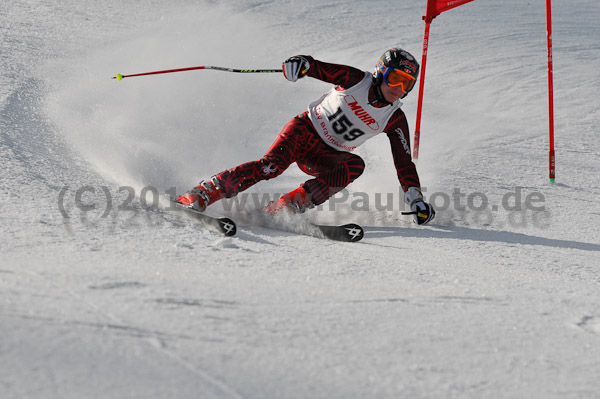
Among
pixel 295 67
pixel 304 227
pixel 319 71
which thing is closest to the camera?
pixel 304 227

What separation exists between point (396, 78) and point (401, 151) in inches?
17.8

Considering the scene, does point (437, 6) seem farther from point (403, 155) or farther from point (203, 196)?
point (203, 196)

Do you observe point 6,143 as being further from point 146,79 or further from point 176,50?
point 176,50

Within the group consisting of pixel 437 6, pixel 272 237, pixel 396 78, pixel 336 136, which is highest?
pixel 437 6

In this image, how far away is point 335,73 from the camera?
363cm

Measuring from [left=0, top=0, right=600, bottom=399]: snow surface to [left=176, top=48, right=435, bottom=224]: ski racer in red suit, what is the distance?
0.22m

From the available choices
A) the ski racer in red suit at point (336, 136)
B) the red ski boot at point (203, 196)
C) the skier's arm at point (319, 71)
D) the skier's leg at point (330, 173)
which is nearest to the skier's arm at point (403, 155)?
the ski racer in red suit at point (336, 136)

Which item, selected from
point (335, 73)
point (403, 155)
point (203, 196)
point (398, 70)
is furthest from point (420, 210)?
point (203, 196)

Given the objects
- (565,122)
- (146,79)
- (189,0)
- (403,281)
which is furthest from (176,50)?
(403,281)

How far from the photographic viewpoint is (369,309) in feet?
6.10

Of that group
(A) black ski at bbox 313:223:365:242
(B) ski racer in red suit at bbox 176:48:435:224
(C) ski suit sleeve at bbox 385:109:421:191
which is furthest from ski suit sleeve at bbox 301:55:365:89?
(A) black ski at bbox 313:223:365:242

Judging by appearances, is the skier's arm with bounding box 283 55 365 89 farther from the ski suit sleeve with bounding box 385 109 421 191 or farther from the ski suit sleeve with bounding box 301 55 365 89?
the ski suit sleeve with bounding box 385 109 421 191

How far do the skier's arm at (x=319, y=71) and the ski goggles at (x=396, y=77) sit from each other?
183mm

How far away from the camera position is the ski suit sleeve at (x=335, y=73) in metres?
3.60
